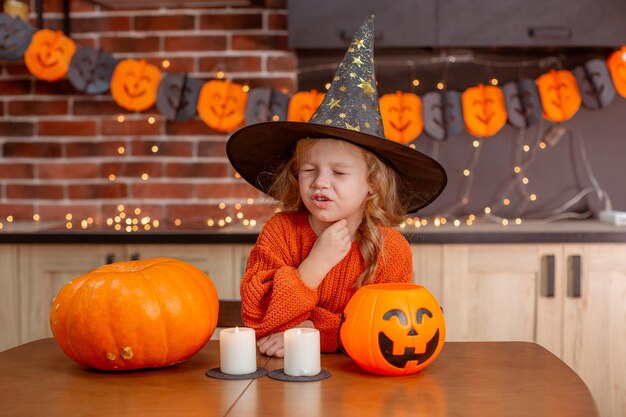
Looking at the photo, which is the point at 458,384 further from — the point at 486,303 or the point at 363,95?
the point at 486,303

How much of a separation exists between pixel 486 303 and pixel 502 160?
721 millimetres

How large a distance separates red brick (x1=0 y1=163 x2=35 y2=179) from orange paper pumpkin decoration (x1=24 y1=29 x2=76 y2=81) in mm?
402

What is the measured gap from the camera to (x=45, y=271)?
270cm

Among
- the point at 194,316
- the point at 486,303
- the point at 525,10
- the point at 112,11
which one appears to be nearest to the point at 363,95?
the point at 194,316

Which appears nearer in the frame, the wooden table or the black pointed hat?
the wooden table

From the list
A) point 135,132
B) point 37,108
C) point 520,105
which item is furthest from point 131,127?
point 520,105

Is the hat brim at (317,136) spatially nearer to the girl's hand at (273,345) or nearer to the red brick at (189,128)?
the girl's hand at (273,345)

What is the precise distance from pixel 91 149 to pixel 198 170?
436 mm

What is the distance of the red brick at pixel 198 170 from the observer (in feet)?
10.3

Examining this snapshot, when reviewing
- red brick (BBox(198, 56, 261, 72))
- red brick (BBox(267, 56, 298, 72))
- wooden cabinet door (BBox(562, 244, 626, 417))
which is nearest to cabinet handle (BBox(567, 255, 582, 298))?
wooden cabinet door (BBox(562, 244, 626, 417))

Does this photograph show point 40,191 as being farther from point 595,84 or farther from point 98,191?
point 595,84

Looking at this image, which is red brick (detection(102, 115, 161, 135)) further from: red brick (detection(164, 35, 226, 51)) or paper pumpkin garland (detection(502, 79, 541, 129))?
paper pumpkin garland (detection(502, 79, 541, 129))

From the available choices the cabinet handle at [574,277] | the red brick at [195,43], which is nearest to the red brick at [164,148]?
the red brick at [195,43]

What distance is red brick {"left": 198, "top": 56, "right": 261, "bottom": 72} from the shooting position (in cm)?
311
